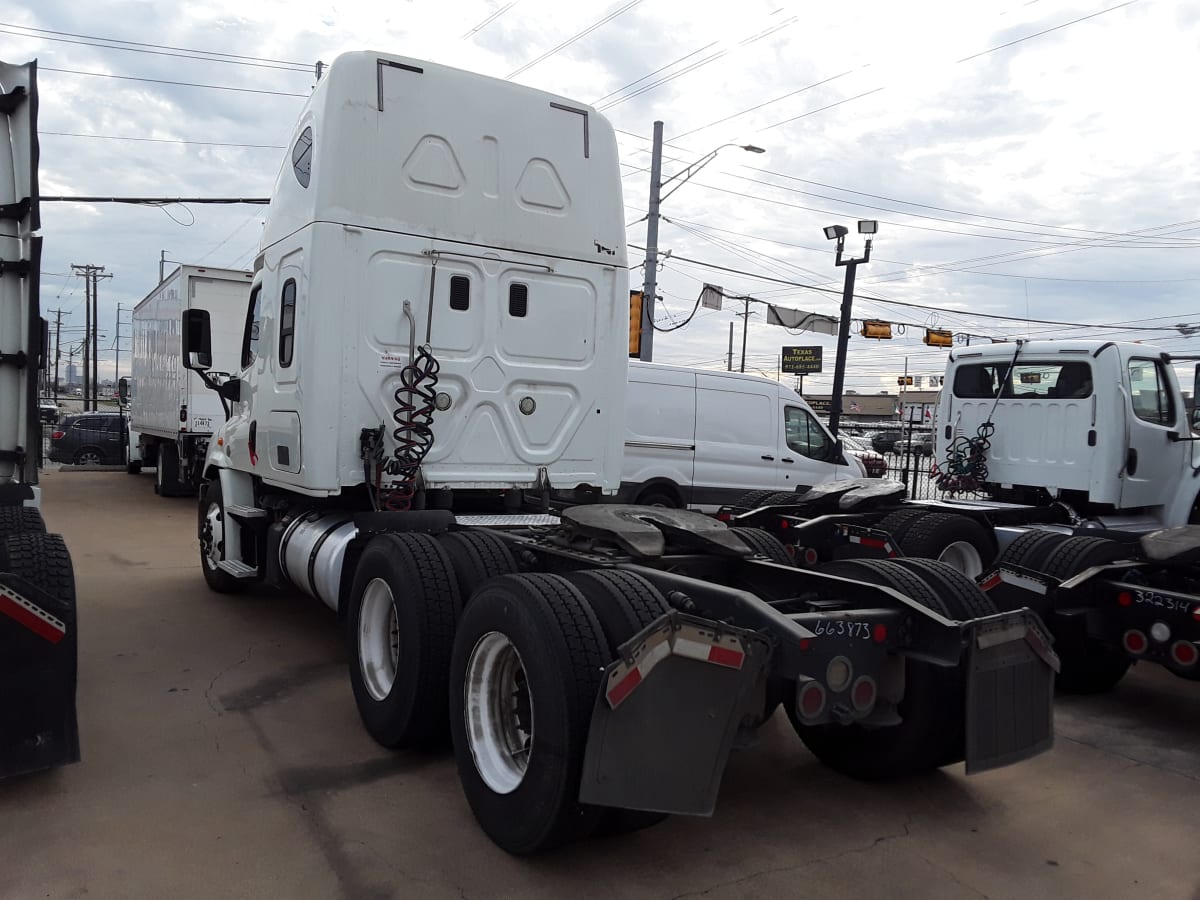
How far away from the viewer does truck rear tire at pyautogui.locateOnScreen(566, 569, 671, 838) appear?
3.24 metres

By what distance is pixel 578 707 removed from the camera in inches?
123

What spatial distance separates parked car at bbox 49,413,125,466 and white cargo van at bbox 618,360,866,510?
58.6 feet

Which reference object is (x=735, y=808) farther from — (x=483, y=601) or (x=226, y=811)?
(x=226, y=811)

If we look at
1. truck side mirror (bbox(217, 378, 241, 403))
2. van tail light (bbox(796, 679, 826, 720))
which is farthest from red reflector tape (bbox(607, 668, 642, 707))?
truck side mirror (bbox(217, 378, 241, 403))

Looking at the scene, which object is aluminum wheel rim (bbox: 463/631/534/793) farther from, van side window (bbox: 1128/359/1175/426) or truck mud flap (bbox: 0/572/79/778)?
van side window (bbox: 1128/359/1175/426)

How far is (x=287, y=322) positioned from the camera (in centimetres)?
574

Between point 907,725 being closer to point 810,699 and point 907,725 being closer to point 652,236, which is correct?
point 810,699

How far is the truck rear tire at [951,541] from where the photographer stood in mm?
6739

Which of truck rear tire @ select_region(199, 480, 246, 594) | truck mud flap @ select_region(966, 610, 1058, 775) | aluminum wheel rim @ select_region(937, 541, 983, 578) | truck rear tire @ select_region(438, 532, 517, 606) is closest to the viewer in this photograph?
truck mud flap @ select_region(966, 610, 1058, 775)

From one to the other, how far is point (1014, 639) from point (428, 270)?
3.84 meters

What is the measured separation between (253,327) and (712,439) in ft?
22.9

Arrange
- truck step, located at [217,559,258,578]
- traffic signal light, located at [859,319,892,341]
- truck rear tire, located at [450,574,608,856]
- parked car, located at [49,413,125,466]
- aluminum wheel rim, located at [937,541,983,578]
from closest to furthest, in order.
A: truck rear tire, located at [450,574,608,856] → truck step, located at [217,559,258,578] → aluminum wheel rim, located at [937,541,983,578] → parked car, located at [49,413,125,466] → traffic signal light, located at [859,319,892,341]

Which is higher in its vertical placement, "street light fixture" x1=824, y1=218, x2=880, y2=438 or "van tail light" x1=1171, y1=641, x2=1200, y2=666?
"street light fixture" x1=824, y1=218, x2=880, y2=438

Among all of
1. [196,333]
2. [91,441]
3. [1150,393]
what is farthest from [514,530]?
[91,441]
